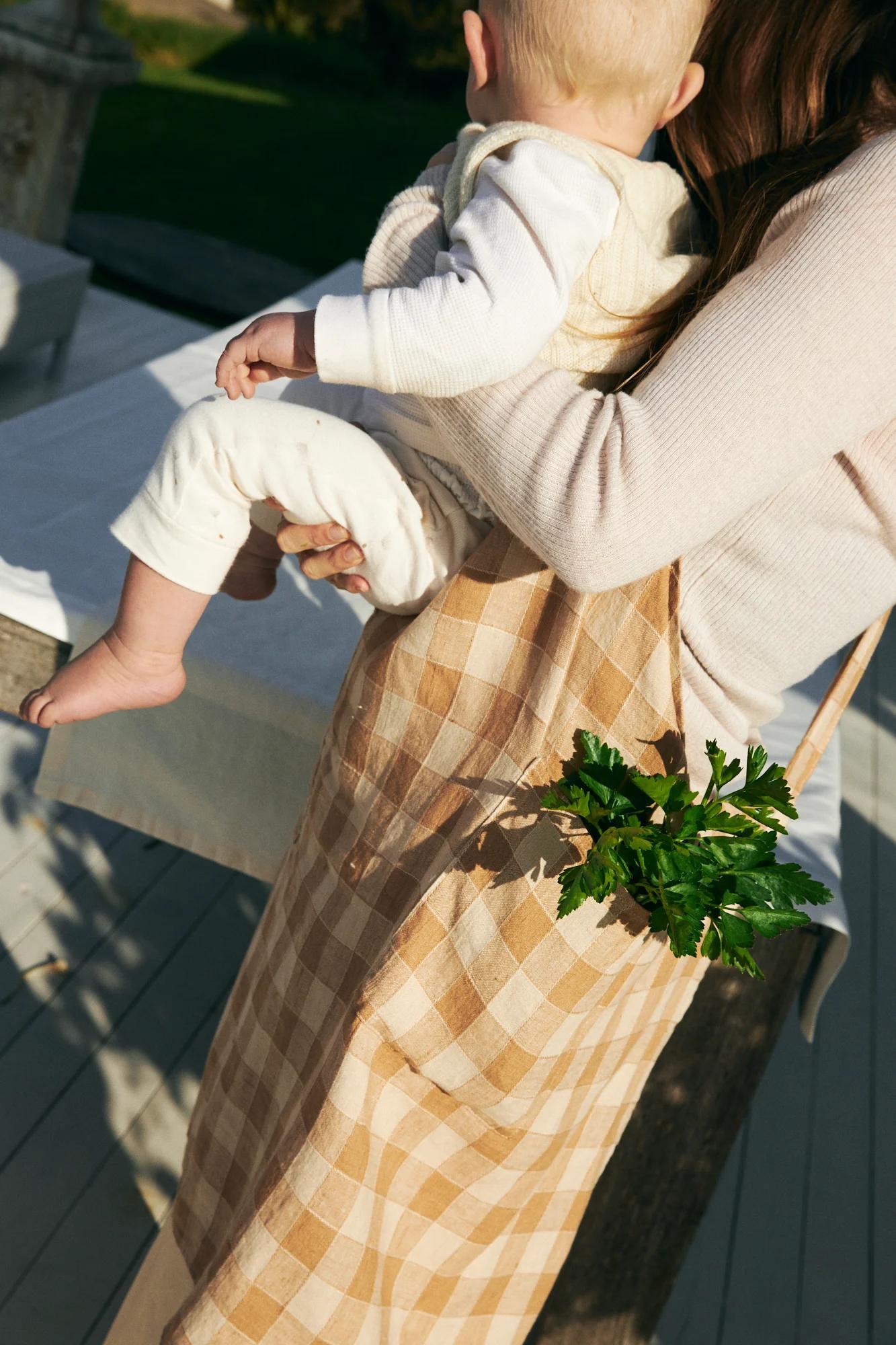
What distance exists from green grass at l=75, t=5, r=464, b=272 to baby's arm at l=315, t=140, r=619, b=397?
831 centimetres

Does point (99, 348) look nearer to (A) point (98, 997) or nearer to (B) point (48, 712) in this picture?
(A) point (98, 997)

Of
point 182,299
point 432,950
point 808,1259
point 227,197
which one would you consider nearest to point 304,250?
point 227,197

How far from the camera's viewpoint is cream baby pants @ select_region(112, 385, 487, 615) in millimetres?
1276

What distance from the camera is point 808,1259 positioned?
2.47m

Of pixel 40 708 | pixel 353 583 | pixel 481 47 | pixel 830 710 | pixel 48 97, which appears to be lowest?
pixel 48 97

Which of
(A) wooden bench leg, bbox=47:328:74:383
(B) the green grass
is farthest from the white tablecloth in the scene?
(B) the green grass

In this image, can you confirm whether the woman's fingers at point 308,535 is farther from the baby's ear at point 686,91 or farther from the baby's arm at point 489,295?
the baby's ear at point 686,91

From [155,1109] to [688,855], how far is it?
64.9 inches

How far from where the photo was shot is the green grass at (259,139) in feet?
31.6

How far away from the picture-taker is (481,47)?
1.18 m

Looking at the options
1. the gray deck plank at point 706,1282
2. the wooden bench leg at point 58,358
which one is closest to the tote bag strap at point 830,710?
the gray deck plank at point 706,1282

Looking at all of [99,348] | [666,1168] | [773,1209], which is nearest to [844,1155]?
[773,1209]

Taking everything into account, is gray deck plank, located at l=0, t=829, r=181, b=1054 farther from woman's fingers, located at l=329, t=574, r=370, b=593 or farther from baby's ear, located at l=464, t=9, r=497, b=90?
baby's ear, located at l=464, t=9, r=497, b=90

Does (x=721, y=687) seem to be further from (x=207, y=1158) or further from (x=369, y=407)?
(x=207, y=1158)
